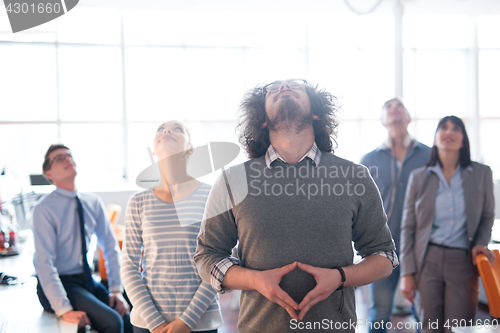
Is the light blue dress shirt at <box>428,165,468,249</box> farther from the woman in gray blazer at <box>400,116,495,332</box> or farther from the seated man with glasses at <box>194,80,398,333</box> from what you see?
the seated man with glasses at <box>194,80,398,333</box>

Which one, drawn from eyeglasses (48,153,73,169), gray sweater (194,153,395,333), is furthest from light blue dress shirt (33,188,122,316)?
gray sweater (194,153,395,333)

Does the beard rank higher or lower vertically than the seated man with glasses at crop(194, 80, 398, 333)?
higher

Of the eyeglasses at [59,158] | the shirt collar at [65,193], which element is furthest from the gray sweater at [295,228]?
the eyeglasses at [59,158]

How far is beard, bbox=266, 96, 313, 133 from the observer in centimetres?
122

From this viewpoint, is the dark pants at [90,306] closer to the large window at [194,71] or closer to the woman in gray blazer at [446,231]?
the woman in gray blazer at [446,231]

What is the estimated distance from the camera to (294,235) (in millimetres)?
1115

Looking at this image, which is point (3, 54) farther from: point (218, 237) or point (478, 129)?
point (478, 129)

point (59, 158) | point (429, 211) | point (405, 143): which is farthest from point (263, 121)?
point (405, 143)

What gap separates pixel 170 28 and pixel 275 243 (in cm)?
636

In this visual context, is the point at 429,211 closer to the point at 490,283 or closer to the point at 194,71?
the point at 490,283

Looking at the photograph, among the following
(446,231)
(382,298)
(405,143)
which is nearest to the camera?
(446,231)

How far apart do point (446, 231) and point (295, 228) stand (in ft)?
4.50

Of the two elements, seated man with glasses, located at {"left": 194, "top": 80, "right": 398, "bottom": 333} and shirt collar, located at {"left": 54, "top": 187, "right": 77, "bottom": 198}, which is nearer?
seated man with glasses, located at {"left": 194, "top": 80, "right": 398, "bottom": 333}

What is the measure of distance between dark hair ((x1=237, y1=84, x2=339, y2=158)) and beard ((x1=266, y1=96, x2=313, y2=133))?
86mm
